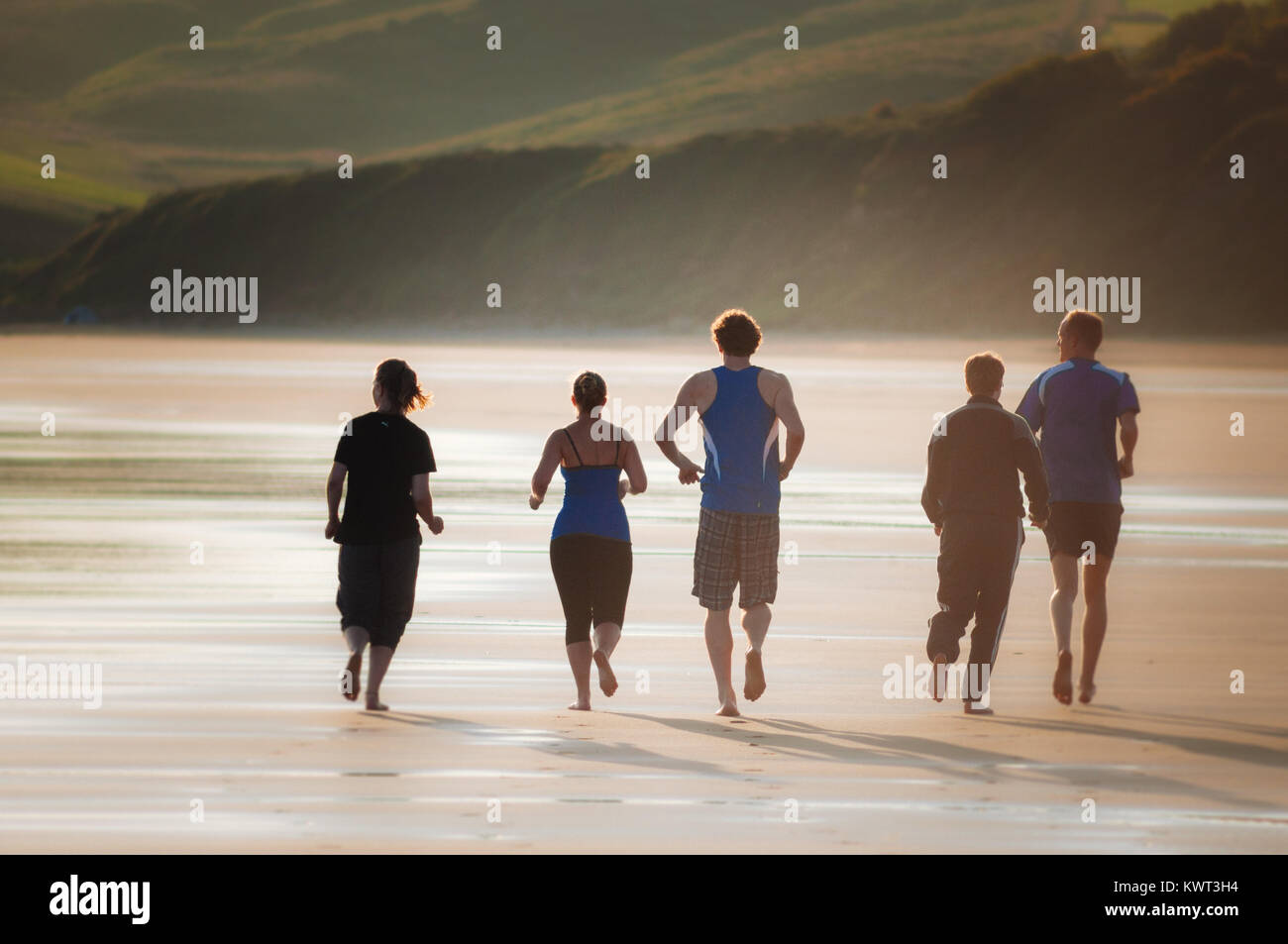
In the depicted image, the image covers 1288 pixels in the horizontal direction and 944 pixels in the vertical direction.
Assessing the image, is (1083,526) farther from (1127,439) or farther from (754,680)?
(754,680)

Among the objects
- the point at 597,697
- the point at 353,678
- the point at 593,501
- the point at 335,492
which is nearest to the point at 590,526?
the point at 593,501

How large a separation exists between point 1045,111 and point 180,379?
358 ft

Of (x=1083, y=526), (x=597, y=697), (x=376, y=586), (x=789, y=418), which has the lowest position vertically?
(x=597, y=697)

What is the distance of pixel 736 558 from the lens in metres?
9.42

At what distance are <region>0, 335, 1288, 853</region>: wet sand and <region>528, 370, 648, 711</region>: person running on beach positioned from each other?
1.37ft

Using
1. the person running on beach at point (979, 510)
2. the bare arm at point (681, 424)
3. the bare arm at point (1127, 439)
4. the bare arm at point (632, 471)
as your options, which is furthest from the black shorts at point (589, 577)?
the bare arm at point (1127, 439)

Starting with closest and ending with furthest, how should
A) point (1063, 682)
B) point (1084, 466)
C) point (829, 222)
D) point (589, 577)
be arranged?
point (1063, 682) < point (589, 577) < point (1084, 466) < point (829, 222)

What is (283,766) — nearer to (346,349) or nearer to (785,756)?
(785,756)

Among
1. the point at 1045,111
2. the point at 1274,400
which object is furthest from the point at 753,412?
the point at 1045,111

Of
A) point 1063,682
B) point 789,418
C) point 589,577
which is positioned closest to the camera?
point 789,418

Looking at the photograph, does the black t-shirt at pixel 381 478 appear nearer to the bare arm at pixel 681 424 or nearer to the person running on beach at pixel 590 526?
the person running on beach at pixel 590 526

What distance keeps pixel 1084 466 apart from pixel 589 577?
2.45 metres

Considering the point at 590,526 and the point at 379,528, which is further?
the point at 590,526

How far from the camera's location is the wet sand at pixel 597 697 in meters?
7.00
